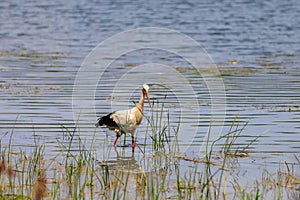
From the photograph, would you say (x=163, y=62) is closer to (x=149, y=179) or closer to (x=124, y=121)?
(x=124, y=121)

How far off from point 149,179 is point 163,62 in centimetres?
1095

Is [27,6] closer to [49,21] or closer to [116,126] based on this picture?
[49,21]

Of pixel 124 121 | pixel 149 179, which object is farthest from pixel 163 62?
pixel 149 179

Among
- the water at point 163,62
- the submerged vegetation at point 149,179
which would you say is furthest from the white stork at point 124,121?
the water at point 163,62

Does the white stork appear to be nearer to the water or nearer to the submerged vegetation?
the submerged vegetation

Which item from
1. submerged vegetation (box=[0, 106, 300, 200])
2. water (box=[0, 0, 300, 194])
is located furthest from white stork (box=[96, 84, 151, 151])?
water (box=[0, 0, 300, 194])

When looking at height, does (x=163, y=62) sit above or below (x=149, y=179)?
above

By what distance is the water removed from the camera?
10562mm

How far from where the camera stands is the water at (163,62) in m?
10.6

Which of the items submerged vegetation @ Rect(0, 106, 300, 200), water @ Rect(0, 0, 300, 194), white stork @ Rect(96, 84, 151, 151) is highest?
water @ Rect(0, 0, 300, 194)

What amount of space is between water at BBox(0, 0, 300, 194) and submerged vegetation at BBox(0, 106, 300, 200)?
549 mm

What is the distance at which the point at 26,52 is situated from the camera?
2009 cm

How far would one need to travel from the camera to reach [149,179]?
295 inches

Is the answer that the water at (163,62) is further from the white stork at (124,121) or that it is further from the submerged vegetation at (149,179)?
the white stork at (124,121)
